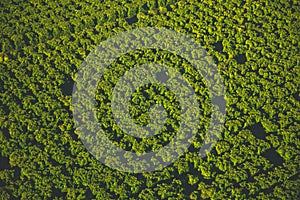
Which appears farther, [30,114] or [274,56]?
[274,56]

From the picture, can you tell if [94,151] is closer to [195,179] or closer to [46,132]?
[46,132]

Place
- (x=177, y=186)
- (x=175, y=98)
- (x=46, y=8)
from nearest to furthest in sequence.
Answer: (x=177, y=186) < (x=175, y=98) < (x=46, y=8)

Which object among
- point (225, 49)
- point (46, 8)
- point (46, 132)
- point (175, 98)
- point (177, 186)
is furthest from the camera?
point (46, 8)

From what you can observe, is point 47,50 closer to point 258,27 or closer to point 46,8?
point 46,8

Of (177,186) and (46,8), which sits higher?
(46,8)

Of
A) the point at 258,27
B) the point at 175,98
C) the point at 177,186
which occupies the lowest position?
the point at 177,186

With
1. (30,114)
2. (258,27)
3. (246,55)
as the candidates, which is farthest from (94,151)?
(258,27)
